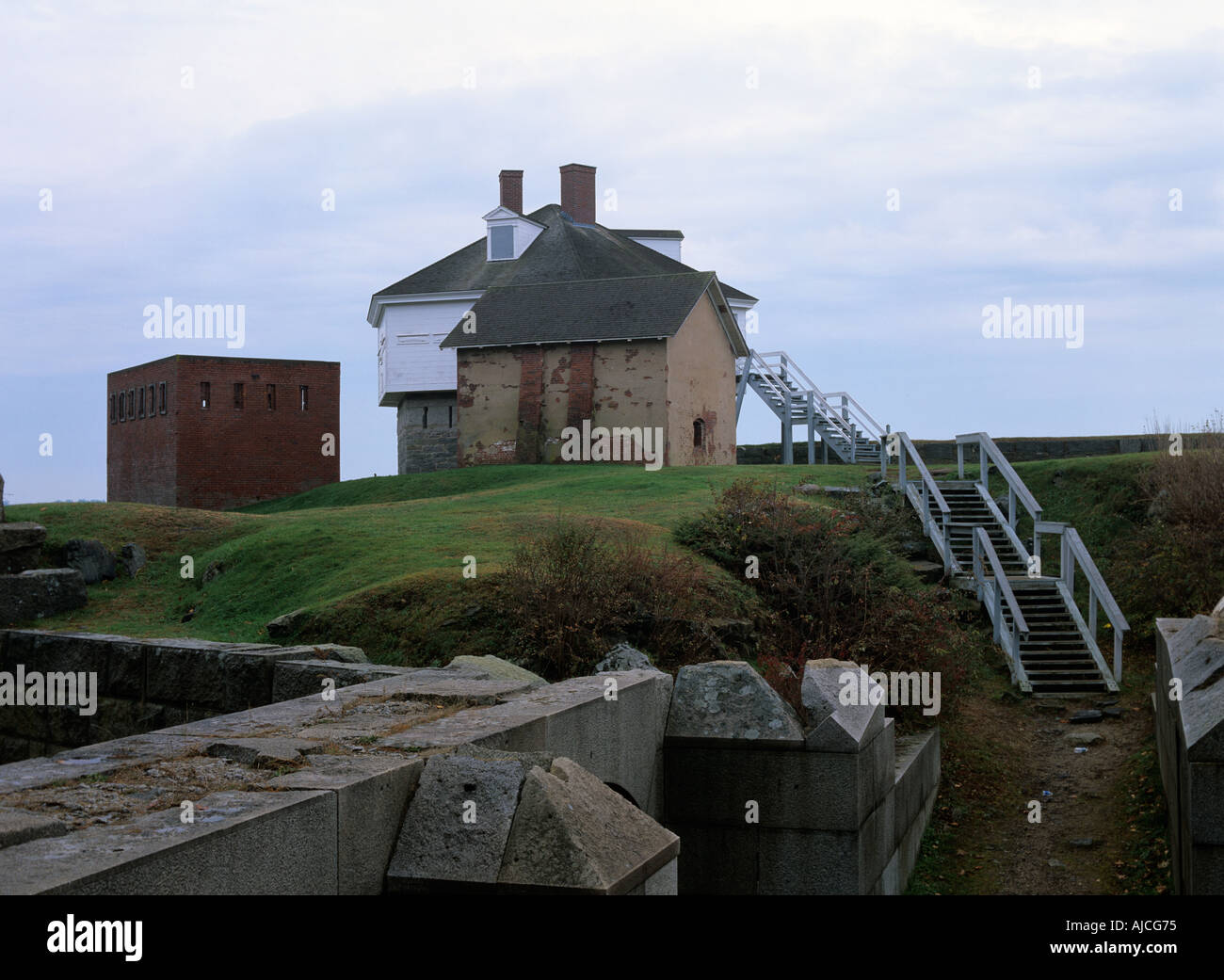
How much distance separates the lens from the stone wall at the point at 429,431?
44.8 meters

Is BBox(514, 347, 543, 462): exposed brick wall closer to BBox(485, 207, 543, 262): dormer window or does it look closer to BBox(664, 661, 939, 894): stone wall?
BBox(485, 207, 543, 262): dormer window

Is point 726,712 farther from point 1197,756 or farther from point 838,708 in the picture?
point 1197,756

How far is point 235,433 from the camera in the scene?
4338 cm

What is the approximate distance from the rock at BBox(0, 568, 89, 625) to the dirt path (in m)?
11.3

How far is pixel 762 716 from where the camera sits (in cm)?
760

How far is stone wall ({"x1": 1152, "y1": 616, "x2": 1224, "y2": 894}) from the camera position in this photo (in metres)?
6.30

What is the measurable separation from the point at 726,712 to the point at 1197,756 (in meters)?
2.64

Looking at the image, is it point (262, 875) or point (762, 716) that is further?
point (762, 716)

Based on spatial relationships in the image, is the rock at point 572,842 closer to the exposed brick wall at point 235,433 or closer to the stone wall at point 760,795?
the stone wall at point 760,795

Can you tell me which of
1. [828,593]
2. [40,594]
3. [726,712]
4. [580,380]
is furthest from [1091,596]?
[580,380]

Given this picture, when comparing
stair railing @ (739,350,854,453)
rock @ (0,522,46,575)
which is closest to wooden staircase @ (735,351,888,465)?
stair railing @ (739,350,854,453)
